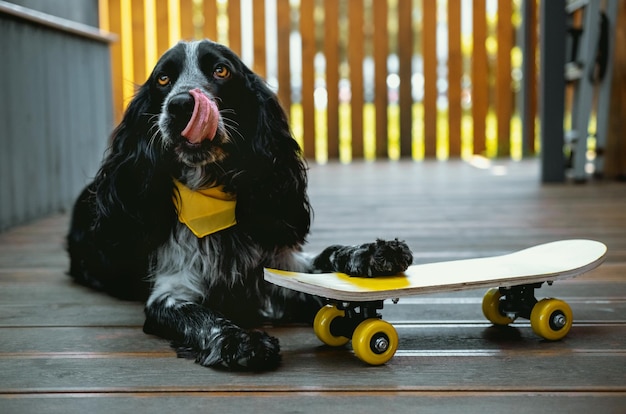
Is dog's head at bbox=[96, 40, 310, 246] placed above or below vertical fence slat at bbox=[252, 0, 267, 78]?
below

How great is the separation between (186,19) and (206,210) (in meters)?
6.81

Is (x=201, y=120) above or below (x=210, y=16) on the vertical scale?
below

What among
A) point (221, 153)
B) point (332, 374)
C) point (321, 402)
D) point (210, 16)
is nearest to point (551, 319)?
point (332, 374)

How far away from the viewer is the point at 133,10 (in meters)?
8.48

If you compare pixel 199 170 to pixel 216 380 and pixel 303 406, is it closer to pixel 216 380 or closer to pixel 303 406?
pixel 216 380

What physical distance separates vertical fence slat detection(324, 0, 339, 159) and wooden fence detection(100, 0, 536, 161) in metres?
0.01

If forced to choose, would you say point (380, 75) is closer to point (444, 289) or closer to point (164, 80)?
point (164, 80)

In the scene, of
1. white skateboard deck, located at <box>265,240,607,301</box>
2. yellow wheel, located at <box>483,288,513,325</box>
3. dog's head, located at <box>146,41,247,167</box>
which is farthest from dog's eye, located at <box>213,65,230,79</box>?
yellow wheel, located at <box>483,288,513,325</box>

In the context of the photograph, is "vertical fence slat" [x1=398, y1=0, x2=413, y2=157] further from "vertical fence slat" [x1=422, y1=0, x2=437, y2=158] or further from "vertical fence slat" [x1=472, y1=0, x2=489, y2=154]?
"vertical fence slat" [x1=472, y1=0, x2=489, y2=154]

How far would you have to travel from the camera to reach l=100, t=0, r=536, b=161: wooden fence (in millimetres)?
8508

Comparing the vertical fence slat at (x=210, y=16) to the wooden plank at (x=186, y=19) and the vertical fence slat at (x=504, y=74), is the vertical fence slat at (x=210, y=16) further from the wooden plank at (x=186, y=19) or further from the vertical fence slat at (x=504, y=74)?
the vertical fence slat at (x=504, y=74)

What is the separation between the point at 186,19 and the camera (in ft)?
28.3

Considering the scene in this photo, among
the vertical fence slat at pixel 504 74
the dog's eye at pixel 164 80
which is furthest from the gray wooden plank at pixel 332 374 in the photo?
the vertical fence slat at pixel 504 74

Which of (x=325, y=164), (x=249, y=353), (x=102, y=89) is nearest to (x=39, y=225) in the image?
(x=102, y=89)
